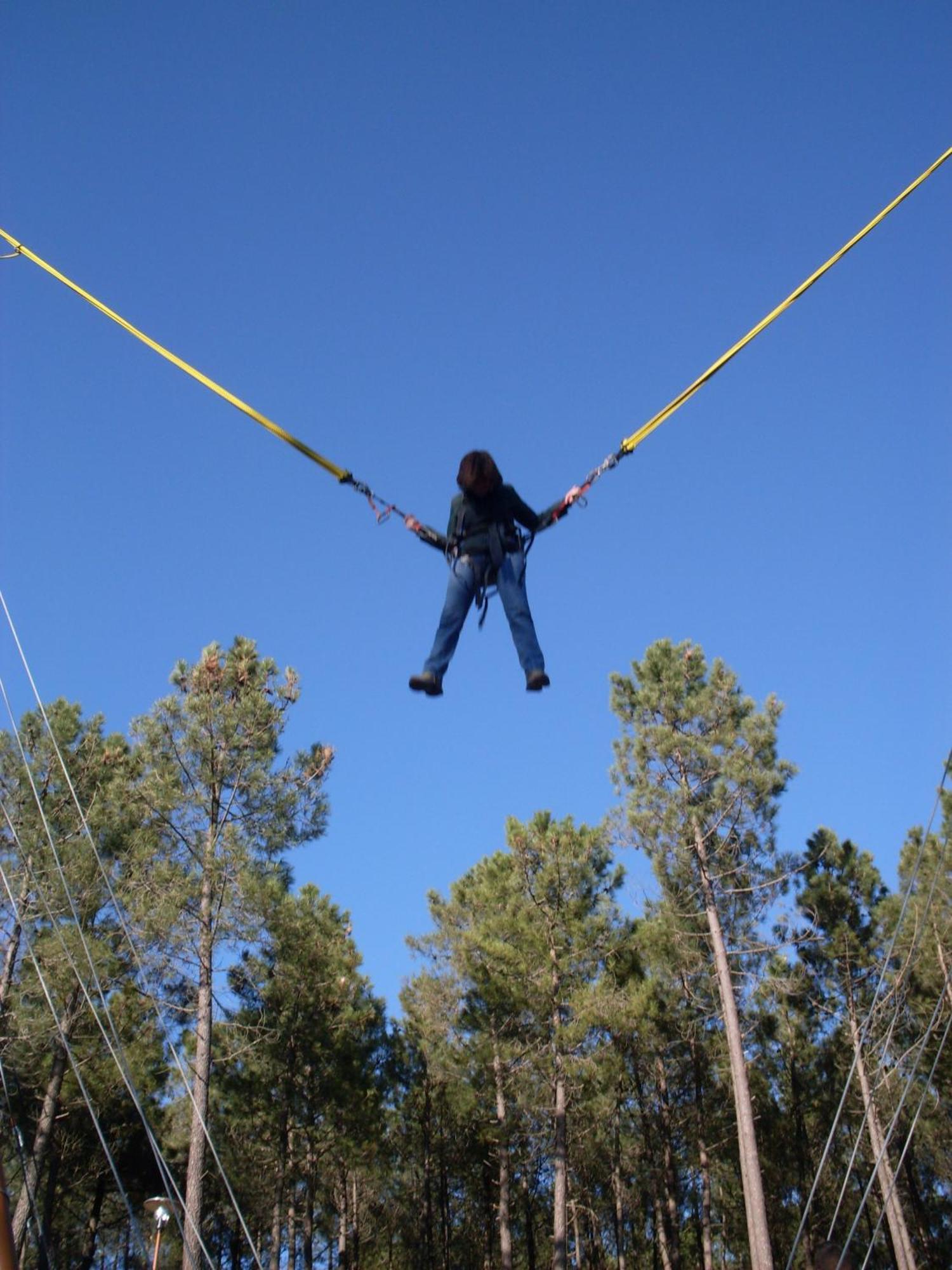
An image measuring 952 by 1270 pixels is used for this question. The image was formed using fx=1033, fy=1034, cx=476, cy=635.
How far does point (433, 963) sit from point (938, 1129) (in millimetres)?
9791

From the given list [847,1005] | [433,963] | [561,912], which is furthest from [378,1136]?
[847,1005]

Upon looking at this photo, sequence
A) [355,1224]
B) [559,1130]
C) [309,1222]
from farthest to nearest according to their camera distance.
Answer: [355,1224], [309,1222], [559,1130]

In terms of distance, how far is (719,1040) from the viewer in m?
18.1

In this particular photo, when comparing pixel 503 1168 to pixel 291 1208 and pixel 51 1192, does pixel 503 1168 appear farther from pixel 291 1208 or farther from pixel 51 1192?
pixel 51 1192

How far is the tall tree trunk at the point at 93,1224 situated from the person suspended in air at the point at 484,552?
1797 cm

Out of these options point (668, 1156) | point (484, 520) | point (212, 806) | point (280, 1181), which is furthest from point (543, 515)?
point (668, 1156)

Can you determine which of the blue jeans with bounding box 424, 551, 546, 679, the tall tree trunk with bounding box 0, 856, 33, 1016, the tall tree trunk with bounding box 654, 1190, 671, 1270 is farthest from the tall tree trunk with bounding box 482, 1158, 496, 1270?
the blue jeans with bounding box 424, 551, 546, 679

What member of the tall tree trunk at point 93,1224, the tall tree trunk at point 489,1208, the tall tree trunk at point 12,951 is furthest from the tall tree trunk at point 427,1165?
the tall tree trunk at point 12,951

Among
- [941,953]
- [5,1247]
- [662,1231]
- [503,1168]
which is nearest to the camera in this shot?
[5,1247]

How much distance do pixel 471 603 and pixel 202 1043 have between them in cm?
812

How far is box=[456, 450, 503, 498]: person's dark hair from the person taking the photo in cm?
545

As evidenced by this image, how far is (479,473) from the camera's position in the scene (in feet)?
17.9

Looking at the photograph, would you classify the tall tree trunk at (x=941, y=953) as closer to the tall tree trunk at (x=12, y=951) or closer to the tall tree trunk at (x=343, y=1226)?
the tall tree trunk at (x=12, y=951)

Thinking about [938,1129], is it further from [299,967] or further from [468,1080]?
[299,967]
